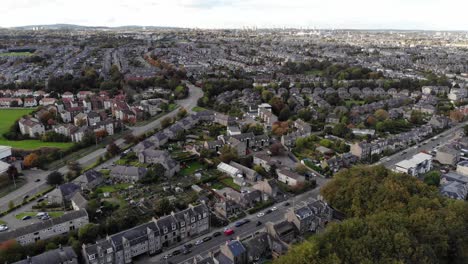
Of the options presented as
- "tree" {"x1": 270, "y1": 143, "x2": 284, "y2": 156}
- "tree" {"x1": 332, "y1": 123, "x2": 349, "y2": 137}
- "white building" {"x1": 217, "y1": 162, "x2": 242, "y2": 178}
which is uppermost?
"tree" {"x1": 332, "y1": 123, "x2": 349, "y2": 137}

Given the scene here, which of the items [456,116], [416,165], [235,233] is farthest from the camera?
[456,116]

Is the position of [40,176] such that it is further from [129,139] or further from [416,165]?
[416,165]

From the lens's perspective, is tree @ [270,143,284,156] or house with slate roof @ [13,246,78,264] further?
tree @ [270,143,284,156]

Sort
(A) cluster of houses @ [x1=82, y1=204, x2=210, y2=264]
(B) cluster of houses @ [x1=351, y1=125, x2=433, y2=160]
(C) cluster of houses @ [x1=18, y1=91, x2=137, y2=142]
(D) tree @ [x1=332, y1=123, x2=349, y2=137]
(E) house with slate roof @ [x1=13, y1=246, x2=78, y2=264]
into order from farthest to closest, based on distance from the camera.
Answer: (C) cluster of houses @ [x1=18, y1=91, x2=137, y2=142] → (D) tree @ [x1=332, y1=123, x2=349, y2=137] → (B) cluster of houses @ [x1=351, y1=125, x2=433, y2=160] → (A) cluster of houses @ [x1=82, y1=204, x2=210, y2=264] → (E) house with slate roof @ [x1=13, y1=246, x2=78, y2=264]

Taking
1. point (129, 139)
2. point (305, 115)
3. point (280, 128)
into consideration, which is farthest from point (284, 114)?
point (129, 139)

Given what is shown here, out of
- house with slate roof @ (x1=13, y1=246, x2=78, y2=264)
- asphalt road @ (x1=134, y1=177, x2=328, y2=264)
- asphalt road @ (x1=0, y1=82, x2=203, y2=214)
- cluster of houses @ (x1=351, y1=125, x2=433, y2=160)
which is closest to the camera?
house with slate roof @ (x1=13, y1=246, x2=78, y2=264)

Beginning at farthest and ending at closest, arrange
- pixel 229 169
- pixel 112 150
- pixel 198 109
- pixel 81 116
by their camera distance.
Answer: pixel 198 109 < pixel 81 116 < pixel 112 150 < pixel 229 169

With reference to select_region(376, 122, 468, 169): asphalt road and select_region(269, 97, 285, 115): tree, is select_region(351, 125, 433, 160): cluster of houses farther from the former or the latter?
select_region(269, 97, 285, 115): tree

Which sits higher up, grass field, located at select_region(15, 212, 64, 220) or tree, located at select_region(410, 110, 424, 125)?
tree, located at select_region(410, 110, 424, 125)

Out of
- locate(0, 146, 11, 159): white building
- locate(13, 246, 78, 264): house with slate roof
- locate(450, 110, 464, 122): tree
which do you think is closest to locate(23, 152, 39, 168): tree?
locate(0, 146, 11, 159): white building
